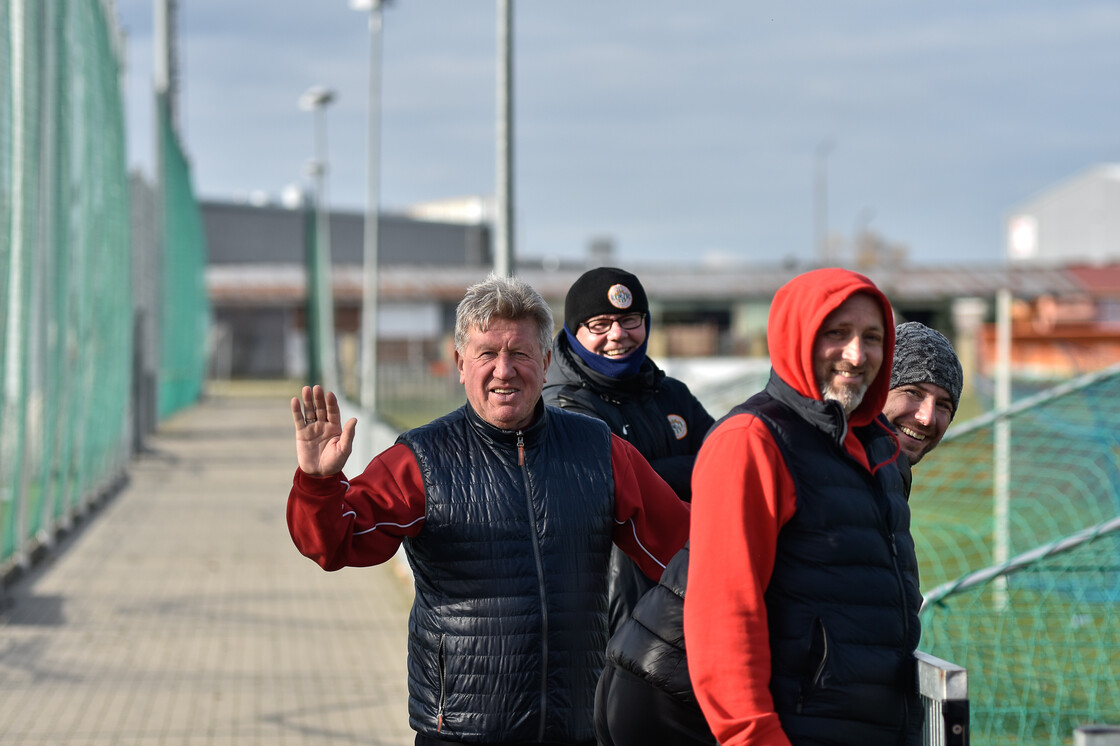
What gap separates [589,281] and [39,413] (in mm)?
7044

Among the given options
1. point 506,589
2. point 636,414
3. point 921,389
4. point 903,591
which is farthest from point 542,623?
point 636,414

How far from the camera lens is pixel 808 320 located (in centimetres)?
254

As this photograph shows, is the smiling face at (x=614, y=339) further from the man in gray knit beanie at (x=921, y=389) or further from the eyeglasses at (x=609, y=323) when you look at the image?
the man in gray knit beanie at (x=921, y=389)

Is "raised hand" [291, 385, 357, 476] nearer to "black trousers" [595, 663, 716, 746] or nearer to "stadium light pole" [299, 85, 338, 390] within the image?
"black trousers" [595, 663, 716, 746]

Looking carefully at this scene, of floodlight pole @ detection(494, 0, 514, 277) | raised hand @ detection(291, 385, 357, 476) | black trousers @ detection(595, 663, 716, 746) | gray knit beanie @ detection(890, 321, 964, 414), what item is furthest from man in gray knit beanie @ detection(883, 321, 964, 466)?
floodlight pole @ detection(494, 0, 514, 277)

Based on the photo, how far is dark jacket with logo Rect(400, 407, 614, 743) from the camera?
120 inches

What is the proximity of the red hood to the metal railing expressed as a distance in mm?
503

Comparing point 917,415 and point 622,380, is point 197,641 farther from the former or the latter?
point 917,415

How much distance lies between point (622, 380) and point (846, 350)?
65.7 inches

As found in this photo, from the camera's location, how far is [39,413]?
10141 mm

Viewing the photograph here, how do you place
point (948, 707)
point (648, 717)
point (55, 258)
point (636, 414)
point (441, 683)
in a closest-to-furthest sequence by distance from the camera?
point (948, 707) < point (648, 717) < point (441, 683) < point (636, 414) < point (55, 258)

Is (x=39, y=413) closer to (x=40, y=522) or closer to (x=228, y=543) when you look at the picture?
(x=40, y=522)

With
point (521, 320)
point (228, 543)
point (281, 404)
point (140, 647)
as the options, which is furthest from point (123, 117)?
point (281, 404)

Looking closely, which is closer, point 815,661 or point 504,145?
point 815,661
